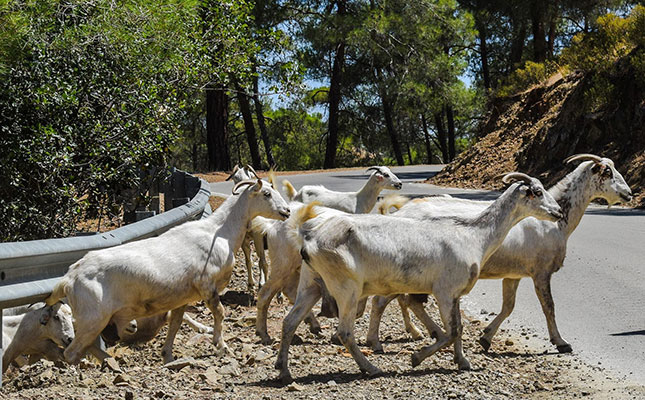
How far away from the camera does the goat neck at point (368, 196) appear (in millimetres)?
13922

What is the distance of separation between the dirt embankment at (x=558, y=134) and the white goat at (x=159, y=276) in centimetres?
1495

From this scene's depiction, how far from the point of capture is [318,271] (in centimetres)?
757

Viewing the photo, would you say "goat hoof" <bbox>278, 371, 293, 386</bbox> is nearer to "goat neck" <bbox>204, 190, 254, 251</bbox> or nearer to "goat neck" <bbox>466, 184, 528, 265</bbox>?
"goat neck" <bbox>204, 190, 254, 251</bbox>

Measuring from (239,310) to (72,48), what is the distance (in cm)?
445

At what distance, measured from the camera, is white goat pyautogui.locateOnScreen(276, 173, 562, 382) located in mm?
7457

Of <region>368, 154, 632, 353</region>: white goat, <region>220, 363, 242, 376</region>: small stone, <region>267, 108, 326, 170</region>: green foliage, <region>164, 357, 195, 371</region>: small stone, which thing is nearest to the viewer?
<region>164, 357, 195, 371</region>: small stone

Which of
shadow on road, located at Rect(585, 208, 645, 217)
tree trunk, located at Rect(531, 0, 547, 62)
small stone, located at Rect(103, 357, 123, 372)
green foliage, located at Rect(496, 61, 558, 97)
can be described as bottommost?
shadow on road, located at Rect(585, 208, 645, 217)

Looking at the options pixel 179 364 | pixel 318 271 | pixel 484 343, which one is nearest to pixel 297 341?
pixel 318 271

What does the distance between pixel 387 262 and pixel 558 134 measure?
21.5 m

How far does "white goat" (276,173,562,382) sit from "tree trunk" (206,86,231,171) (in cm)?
2576

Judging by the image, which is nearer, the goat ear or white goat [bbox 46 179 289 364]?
white goat [bbox 46 179 289 364]

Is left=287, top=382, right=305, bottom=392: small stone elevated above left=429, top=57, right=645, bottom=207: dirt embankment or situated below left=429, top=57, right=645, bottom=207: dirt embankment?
below

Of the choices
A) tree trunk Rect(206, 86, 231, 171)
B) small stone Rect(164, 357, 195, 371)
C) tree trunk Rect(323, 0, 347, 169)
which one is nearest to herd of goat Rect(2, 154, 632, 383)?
small stone Rect(164, 357, 195, 371)

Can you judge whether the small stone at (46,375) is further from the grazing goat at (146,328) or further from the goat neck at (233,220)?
the goat neck at (233,220)
